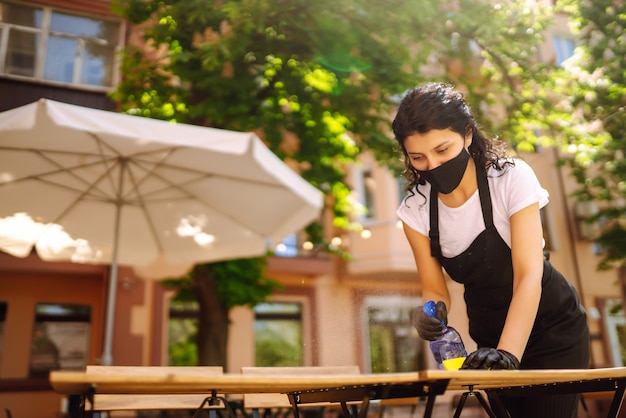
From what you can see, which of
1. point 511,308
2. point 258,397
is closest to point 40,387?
point 258,397

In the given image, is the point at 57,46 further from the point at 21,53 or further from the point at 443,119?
the point at 443,119

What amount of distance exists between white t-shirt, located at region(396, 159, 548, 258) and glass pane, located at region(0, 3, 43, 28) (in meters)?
10.6

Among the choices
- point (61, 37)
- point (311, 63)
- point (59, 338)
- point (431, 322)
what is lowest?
point (431, 322)

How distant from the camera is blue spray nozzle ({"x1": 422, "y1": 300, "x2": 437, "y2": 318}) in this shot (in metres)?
2.09

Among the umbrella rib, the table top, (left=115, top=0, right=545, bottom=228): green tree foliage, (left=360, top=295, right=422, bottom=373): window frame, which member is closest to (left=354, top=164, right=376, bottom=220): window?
(left=360, top=295, right=422, bottom=373): window frame

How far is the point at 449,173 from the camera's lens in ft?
7.17

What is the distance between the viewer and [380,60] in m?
7.09

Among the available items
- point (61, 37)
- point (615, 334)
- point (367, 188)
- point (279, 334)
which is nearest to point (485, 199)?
point (61, 37)

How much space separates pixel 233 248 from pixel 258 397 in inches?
117

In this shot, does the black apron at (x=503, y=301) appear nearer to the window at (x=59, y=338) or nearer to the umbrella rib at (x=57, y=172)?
the umbrella rib at (x=57, y=172)

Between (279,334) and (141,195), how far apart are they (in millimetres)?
10406

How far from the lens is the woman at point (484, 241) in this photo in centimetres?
208

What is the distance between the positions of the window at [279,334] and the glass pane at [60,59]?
23.4 feet

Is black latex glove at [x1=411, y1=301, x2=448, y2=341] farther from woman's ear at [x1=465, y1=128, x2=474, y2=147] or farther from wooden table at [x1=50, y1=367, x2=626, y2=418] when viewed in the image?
→ woman's ear at [x1=465, y1=128, x2=474, y2=147]
